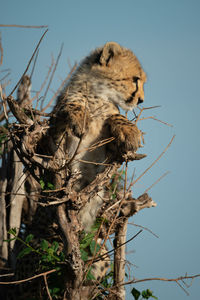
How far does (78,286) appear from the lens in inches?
67.1

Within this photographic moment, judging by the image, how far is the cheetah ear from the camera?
272 centimetres

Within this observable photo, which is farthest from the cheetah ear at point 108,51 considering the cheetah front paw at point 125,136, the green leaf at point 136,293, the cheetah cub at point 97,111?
the green leaf at point 136,293

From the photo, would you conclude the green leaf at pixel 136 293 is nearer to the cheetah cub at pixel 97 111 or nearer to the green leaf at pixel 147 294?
the green leaf at pixel 147 294

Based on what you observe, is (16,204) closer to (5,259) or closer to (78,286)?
(5,259)

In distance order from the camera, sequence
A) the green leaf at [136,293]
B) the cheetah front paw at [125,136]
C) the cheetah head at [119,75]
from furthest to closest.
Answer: the cheetah head at [119,75] → the green leaf at [136,293] → the cheetah front paw at [125,136]

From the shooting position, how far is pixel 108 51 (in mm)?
2744

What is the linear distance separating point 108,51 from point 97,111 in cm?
57

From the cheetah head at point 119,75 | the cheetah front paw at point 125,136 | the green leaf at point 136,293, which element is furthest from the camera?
the cheetah head at point 119,75

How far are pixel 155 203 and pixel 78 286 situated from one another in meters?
1.20

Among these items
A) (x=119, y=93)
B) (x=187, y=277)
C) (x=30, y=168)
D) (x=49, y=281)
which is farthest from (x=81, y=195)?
(x=119, y=93)

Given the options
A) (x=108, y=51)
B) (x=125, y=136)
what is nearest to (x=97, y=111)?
(x=125, y=136)

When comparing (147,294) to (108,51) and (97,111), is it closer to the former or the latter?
(97,111)

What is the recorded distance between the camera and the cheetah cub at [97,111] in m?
2.09

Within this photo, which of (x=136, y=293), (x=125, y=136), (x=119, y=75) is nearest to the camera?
(x=125, y=136)
